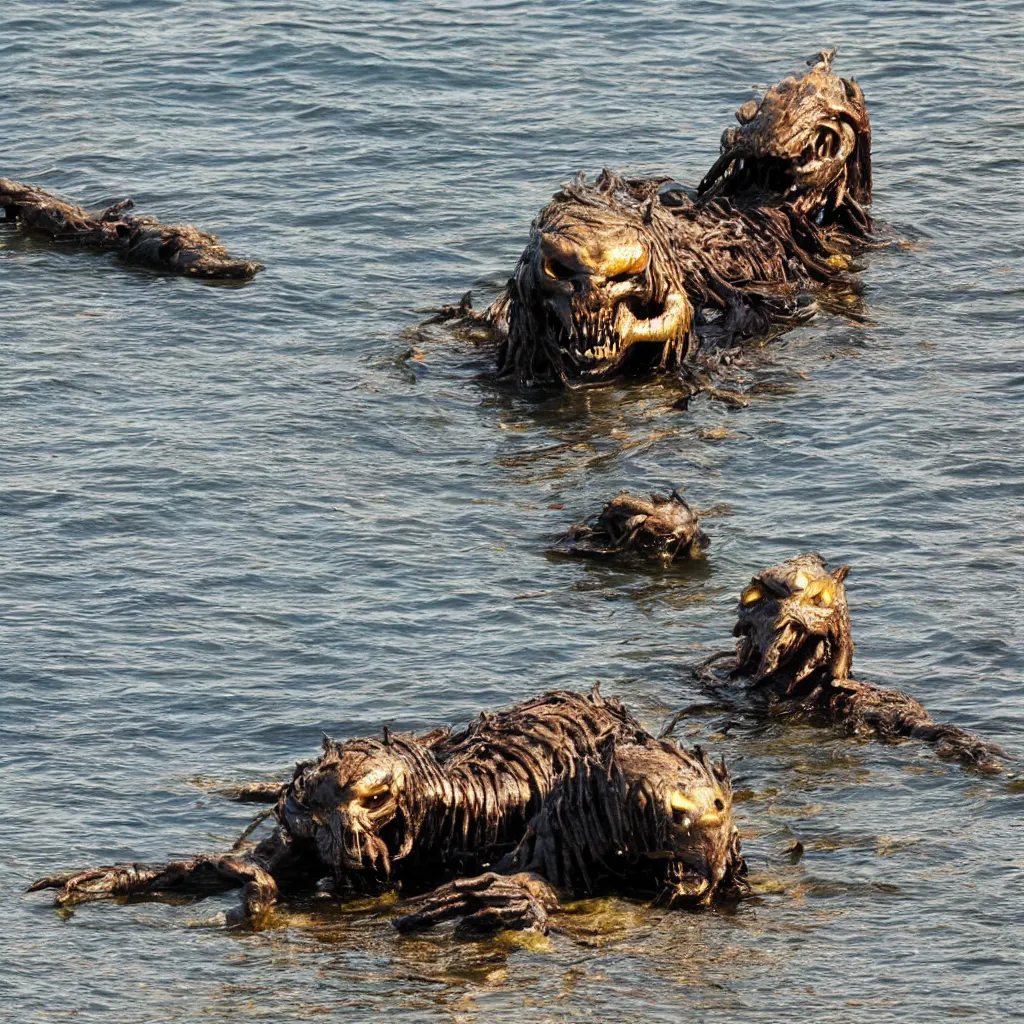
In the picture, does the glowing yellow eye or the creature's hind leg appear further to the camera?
the creature's hind leg

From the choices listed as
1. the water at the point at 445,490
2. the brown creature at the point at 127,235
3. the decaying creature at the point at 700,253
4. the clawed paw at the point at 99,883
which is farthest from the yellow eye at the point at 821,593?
the brown creature at the point at 127,235

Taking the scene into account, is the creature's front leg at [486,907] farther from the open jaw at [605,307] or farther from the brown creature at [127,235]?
the brown creature at [127,235]

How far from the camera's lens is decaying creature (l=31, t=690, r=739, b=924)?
7.43 meters

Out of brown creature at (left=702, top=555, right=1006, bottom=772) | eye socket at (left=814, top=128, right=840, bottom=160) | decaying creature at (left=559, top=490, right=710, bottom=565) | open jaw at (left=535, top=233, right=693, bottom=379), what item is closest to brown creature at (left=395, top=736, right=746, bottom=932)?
brown creature at (left=702, top=555, right=1006, bottom=772)

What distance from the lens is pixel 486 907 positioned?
7176mm

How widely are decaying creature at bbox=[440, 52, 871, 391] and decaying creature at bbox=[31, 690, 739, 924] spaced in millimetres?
5735

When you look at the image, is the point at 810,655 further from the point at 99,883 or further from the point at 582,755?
the point at 99,883

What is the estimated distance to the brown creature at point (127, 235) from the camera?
15.4m

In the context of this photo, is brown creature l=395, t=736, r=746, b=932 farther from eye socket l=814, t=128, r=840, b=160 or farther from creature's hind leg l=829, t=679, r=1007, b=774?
eye socket l=814, t=128, r=840, b=160

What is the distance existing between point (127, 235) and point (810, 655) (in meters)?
8.32

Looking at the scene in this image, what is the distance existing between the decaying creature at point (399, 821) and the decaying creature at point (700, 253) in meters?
5.74

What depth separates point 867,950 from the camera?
7.12 meters

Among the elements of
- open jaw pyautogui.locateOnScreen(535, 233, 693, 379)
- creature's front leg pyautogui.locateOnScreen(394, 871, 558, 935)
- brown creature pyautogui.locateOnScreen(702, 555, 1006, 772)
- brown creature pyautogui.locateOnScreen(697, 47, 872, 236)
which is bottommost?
creature's front leg pyautogui.locateOnScreen(394, 871, 558, 935)

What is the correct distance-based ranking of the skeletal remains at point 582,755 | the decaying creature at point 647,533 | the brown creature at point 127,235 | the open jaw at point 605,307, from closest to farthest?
the skeletal remains at point 582,755, the decaying creature at point 647,533, the open jaw at point 605,307, the brown creature at point 127,235
